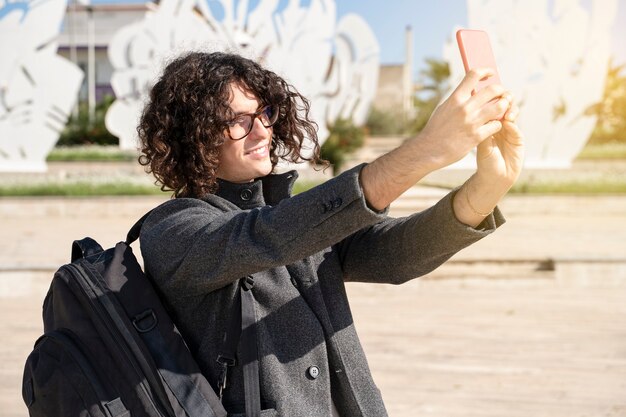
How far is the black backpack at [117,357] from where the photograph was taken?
1.49 meters

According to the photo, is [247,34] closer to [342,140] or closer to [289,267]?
[342,140]

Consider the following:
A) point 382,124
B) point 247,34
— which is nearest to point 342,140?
point 247,34

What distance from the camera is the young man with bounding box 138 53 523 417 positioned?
1.39m

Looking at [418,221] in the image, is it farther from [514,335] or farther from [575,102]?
[575,102]

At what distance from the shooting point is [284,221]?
1.42m

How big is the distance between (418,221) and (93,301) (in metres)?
0.59

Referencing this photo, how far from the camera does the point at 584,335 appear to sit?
578 centimetres

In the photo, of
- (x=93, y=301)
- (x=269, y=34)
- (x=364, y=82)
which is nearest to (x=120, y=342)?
(x=93, y=301)

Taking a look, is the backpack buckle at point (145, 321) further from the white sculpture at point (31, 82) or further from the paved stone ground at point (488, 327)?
the white sculpture at point (31, 82)

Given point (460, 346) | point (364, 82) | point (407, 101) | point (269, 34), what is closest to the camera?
point (460, 346)

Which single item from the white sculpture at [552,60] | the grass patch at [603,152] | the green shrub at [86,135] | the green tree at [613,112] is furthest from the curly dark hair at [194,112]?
the green tree at [613,112]

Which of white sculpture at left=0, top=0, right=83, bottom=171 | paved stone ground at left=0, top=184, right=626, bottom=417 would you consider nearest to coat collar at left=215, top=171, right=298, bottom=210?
paved stone ground at left=0, top=184, right=626, bottom=417

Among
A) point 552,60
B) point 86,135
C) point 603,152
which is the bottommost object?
point 86,135

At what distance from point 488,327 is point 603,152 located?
17060 millimetres
